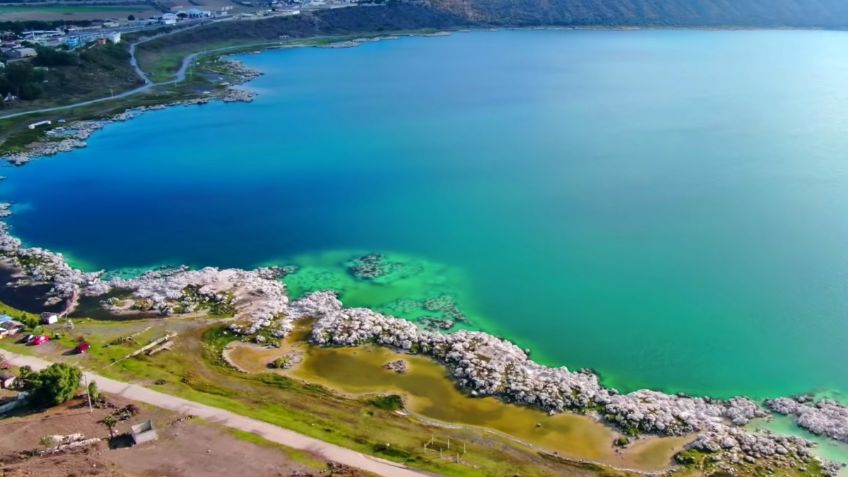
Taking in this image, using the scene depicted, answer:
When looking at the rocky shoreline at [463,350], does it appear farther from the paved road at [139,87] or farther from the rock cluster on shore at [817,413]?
the paved road at [139,87]

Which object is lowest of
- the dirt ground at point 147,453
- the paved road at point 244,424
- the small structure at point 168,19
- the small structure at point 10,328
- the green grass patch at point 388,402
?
the dirt ground at point 147,453

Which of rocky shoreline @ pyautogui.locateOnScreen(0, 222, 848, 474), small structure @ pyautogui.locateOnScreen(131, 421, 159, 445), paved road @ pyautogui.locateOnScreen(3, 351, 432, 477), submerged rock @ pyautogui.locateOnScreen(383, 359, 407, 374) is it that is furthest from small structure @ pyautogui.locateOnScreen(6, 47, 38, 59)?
submerged rock @ pyautogui.locateOnScreen(383, 359, 407, 374)

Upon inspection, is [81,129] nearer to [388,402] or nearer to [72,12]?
[388,402]

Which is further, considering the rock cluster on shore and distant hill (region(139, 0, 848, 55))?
distant hill (region(139, 0, 848, 55))

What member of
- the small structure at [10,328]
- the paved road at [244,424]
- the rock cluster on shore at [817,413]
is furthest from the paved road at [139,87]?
the rock cluster on shore at [817,413]

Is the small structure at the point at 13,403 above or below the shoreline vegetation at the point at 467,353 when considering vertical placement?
below

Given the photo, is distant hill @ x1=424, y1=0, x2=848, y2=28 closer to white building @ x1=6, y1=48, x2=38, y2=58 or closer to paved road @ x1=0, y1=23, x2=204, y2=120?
paved road @ x1=0, y1=23, x2=204, y2=120

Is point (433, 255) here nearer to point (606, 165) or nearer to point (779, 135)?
point (606, 165)
